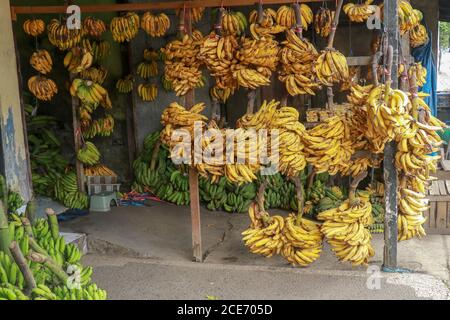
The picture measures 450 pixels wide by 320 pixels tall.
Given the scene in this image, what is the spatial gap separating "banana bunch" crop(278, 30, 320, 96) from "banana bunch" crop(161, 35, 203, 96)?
87 cm

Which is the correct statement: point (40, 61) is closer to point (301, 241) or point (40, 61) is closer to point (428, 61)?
point (301, 241)

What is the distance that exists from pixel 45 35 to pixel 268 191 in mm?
4275

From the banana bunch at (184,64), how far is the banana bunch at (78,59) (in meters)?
2.13

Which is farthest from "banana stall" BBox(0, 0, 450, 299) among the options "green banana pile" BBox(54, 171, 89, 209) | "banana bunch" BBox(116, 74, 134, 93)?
"banana bunch" BBox(116, 74, 134, 93)

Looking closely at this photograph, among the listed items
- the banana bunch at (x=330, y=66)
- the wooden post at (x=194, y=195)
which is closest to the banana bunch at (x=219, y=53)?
the wooden post at (x=194, y=195)

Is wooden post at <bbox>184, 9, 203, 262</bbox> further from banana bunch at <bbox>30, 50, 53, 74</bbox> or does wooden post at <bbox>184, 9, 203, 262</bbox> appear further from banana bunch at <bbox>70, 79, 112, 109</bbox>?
banana bunch at <bbox>30, 50, 53, 74</bbox>

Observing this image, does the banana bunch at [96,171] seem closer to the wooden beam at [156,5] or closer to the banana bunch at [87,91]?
the banana bunch at [87,91]

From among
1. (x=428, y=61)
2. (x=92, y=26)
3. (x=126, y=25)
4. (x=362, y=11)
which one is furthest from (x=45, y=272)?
(x=428, y=61)

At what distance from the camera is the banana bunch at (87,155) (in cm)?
753

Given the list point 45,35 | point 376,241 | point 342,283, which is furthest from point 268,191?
point 45,35

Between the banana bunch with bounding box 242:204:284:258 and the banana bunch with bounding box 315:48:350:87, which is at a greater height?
the banana bunch with bounding box 315:48:350:87

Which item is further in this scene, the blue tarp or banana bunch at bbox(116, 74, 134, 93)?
banana bunch at bbox(116, 74, 134, 93)

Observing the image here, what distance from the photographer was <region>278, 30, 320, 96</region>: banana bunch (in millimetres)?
4789
